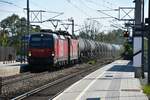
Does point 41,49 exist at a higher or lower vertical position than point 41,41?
lower

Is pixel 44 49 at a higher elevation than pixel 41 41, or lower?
lower

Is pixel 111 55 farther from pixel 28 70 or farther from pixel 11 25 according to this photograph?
pixel 28 70

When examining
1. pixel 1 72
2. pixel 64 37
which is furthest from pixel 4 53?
pixel 1 72

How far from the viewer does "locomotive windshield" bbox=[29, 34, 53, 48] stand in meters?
41.0

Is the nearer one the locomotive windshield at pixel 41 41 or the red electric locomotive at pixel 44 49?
the red electric locomotive at pixel 44 49

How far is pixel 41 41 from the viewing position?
41219 millimetres

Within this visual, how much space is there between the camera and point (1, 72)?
34906 mm

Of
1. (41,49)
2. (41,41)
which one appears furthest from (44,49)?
(41,41)

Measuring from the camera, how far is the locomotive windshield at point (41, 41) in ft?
134

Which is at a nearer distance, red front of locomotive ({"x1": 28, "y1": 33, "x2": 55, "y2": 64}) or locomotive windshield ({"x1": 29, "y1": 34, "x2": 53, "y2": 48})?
red front of locomotive ({"x1": 28, "y1": 33, "x2": 55, "y2": 64})

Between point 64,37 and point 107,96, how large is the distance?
94.2 feet

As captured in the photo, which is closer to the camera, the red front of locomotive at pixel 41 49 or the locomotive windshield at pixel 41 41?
the red front of locomotive at pixel 41 49

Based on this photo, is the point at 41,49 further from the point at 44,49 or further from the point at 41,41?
the point at 41,41

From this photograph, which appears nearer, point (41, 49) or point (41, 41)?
point (41, 49)
